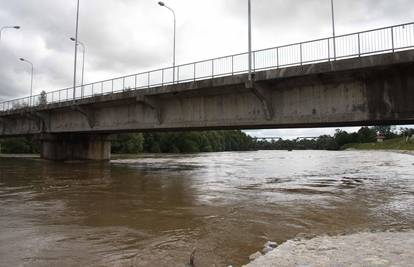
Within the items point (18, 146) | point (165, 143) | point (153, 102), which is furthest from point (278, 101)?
point (165, 143)

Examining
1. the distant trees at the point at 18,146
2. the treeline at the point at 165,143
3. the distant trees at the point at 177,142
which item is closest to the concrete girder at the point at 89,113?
the treeline at the point at 165,143

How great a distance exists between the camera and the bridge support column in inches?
2036

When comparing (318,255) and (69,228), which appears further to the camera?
(69,228)

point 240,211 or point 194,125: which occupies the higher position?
point 194,125

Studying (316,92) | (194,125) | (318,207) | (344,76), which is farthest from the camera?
(194,125)

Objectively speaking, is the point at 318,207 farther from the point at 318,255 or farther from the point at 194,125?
the point at 194,125

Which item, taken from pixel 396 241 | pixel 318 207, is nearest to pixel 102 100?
pixel 318 207

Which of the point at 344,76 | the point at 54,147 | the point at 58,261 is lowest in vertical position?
the point at 58,261

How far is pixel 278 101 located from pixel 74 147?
38388 millimetres

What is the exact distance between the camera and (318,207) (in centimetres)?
1595

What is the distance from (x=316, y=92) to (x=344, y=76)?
78.6 inches

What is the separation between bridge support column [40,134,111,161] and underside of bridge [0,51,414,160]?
36.7 ft

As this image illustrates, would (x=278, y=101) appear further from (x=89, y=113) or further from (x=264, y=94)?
(x=89, y=113)

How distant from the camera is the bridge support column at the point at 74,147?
5172 cm
